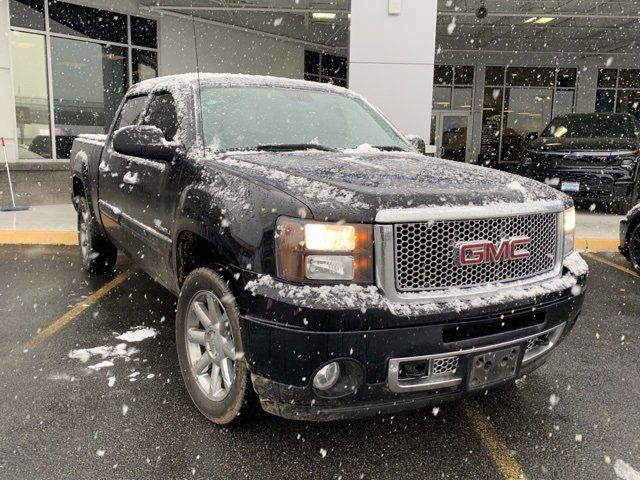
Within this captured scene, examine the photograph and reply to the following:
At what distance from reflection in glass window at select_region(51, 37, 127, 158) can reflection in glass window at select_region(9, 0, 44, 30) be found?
0.52 meters

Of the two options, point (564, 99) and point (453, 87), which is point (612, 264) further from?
point (564, 99)

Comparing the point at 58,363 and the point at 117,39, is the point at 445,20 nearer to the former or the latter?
the point at 117,39

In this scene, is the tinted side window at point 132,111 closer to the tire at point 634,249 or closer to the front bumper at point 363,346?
the front bumper at point 363,346

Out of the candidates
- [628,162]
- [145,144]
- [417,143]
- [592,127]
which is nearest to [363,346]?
[145,144]

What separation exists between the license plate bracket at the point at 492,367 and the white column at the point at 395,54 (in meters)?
7.40

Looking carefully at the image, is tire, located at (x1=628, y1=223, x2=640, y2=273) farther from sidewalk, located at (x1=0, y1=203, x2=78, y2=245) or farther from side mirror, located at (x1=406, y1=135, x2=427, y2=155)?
sidewalk, located at (x1=0, y1=203, x2=78, y2=245)

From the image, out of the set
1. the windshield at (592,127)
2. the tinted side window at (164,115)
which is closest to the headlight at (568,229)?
the tinted side window at (164,115)

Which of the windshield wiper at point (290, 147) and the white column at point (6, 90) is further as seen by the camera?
the white column at point (6, 90)

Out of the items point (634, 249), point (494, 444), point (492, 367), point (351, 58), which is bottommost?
point (494, 444)

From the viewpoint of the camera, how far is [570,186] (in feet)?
34.3

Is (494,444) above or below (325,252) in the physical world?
below

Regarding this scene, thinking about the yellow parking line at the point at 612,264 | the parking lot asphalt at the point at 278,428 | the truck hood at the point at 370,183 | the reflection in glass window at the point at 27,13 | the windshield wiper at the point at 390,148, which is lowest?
the parking lot asphalt at the point at 278,428

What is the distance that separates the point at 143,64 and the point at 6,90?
477cm

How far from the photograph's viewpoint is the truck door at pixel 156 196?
11.1ft
